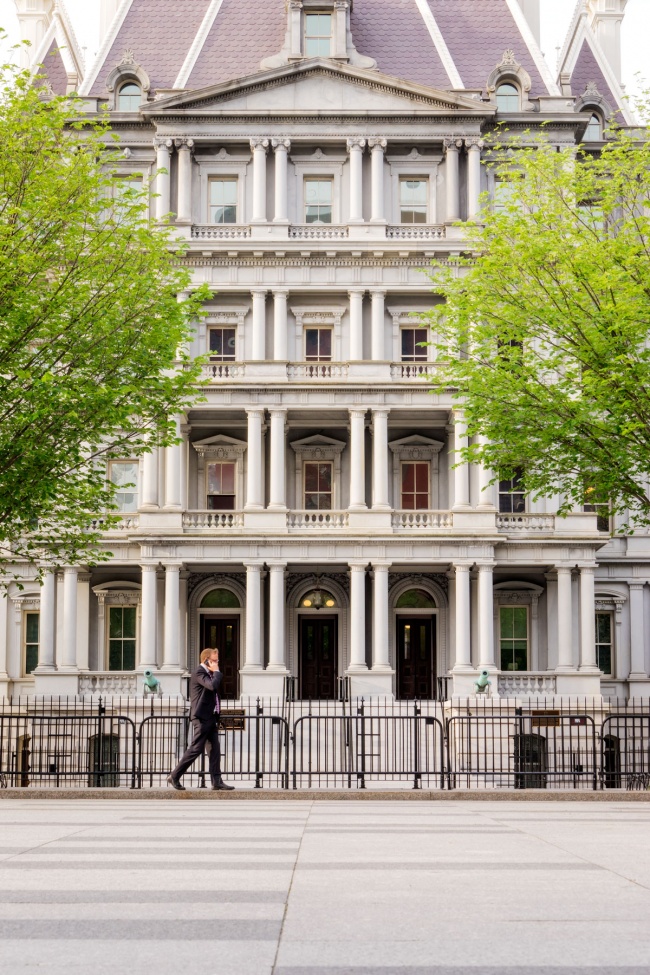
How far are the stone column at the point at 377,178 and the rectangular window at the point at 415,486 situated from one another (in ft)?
27.3

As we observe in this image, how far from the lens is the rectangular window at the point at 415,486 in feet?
145

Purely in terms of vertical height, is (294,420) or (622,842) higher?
(294,420)

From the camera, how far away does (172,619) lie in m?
40.9

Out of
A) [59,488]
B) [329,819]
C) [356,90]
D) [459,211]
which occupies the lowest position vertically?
[329,819]

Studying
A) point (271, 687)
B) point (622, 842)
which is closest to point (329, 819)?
point (622, 842)

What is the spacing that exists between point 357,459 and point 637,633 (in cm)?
1155

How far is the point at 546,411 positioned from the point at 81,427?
29.0ft

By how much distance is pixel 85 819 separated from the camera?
48.5 ft

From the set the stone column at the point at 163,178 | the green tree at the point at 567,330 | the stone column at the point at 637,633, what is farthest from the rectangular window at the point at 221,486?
the green tree at the point at 567,330

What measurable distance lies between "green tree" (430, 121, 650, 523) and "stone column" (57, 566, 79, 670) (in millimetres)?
18593

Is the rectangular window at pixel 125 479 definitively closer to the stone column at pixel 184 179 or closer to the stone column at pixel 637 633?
the stone column at pixel 184 179

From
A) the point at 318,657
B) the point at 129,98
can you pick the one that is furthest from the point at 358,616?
the point at 129,98

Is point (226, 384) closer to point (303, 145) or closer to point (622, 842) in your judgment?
point (303, 145)

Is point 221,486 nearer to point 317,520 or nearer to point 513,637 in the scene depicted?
point 317,520
